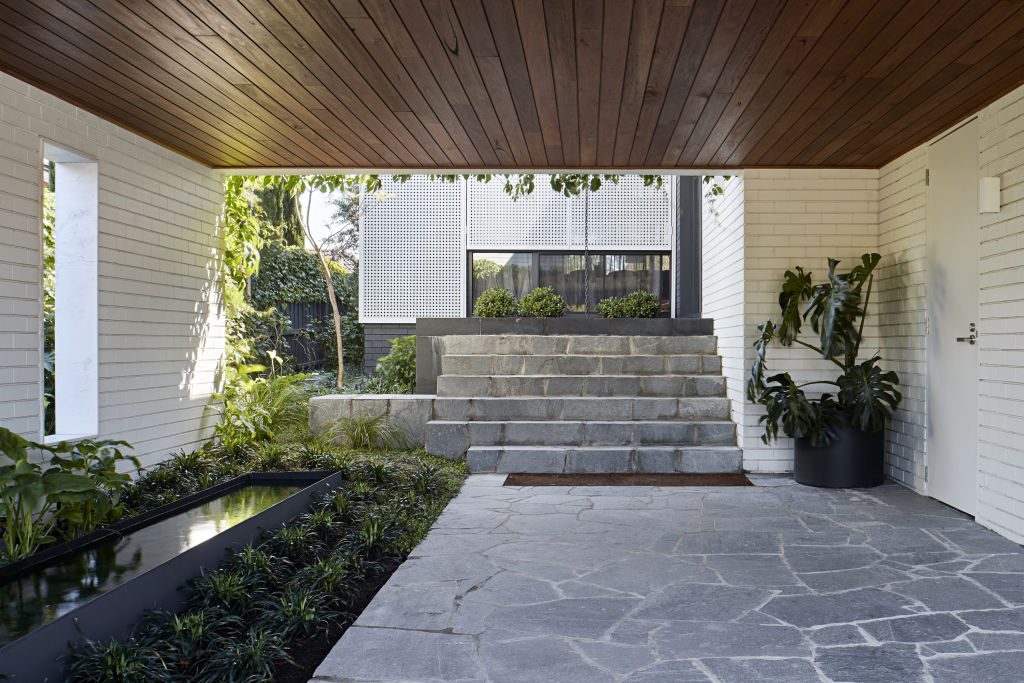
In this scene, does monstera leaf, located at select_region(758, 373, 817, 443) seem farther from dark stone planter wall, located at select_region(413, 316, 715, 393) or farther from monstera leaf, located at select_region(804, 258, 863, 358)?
dark stone planter wall, located at select_region(413, 316, 715, 393)

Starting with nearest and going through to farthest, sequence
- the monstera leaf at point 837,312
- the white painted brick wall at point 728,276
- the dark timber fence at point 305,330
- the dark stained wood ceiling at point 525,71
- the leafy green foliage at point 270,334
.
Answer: the dark stained wood ceiling at point 525,71
the monstera leaf at point 837,312
the white painted brick wall at point 728,276
the leafy green foliage at point 270,334
the dark timber fence at point 305,330

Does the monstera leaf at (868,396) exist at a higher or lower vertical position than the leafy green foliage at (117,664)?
higher

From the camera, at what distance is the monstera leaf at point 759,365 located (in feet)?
17.9

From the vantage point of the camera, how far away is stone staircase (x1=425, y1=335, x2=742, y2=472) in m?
5.96

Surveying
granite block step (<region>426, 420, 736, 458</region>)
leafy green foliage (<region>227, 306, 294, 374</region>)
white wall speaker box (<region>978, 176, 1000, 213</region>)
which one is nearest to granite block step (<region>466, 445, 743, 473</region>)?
granite block step (<region>426, 420, 736, 458</region>)

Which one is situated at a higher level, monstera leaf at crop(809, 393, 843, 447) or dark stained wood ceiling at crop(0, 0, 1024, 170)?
dark stained wood ceiling at crop(0, 0, 1024, 170)

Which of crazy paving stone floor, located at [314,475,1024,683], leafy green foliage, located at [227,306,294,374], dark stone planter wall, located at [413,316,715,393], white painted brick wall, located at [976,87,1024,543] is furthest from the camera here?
leafy green foliage, located at [227,306,294,374]

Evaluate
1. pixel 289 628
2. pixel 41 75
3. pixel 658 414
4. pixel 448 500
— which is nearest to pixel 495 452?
pixel 448 500

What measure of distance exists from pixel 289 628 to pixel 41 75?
10.6 feet

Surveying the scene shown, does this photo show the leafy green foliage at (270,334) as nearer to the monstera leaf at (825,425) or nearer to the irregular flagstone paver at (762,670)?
the monstera leaf at (825,425)

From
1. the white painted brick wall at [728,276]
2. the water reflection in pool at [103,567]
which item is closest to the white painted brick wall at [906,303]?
the white painted brick wall at [728,276]

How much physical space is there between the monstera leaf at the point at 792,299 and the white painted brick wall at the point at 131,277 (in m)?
4.59

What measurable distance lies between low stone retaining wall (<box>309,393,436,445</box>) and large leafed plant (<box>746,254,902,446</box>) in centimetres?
288

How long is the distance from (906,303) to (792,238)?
3.36ft
